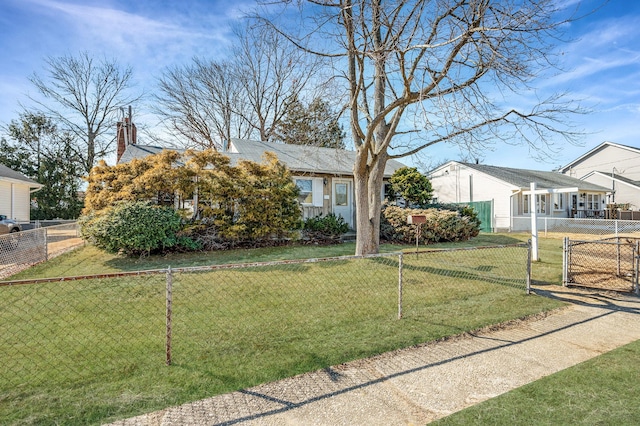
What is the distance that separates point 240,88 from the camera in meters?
26.3

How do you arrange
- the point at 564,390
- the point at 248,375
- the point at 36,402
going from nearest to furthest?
1. the point at 36,402
2. the point at 564,390
3. the point at 248,375

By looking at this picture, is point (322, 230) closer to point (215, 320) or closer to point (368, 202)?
point (368, 202)

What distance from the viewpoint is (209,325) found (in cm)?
445

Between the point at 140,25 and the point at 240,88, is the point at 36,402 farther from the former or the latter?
the point at 240,88

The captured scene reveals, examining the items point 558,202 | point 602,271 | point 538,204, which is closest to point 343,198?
point 602,271

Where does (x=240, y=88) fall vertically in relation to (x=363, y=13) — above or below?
above

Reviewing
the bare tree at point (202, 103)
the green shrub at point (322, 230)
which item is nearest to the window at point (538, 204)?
the green shrub at point (322, 230)

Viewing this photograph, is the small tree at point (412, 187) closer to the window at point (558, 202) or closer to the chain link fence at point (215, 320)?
the chain link fence at point (215, 320)

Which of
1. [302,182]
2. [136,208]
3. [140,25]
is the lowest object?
[136,208]

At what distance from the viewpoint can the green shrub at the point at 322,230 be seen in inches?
489

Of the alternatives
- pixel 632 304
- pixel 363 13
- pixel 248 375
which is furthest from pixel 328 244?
pixel 248 375

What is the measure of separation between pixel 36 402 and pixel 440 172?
981 inches

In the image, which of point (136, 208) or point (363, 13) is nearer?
point (363, 13)

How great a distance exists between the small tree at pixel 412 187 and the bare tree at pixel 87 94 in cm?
2306
